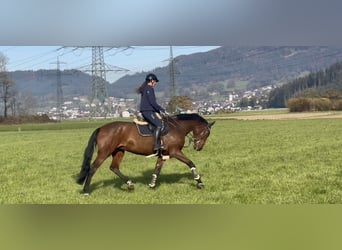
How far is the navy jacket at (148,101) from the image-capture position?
15.8ft

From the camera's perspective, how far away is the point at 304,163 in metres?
5.86

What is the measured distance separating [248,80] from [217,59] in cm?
59

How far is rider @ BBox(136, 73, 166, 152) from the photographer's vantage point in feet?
15.8

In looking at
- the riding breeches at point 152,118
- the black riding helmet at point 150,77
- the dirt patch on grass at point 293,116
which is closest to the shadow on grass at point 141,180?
the riding breeches at point 152,118

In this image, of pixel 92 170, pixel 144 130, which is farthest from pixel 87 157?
pixel 144 130

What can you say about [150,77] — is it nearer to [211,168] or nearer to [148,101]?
[148,101]

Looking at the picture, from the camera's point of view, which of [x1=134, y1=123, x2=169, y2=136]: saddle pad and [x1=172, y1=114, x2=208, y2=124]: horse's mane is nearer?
[x1=134, y1=123, x2=169, y2=136]: saddle pad

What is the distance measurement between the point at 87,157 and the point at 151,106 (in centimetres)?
93

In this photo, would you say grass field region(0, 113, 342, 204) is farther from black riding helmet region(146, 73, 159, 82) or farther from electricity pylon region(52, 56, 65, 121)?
black riding helmet region(146, 73, 159, 82)

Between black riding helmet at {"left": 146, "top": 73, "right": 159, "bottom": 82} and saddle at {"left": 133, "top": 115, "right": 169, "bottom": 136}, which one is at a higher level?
black riding helmet at {"left": 146, "top": 73, "right": 159, "bottom": 82}

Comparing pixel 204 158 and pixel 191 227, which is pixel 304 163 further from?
pixel 191 227

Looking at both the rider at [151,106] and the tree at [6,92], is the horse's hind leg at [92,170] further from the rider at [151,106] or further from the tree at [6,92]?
the tree at [6,92]

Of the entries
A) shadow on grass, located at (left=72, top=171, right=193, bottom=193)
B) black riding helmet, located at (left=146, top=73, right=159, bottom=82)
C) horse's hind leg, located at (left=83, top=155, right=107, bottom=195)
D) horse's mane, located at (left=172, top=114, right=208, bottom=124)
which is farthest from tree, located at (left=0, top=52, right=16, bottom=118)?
horse's mane, located at (left=172, top=114, right=208, bottom=124)
